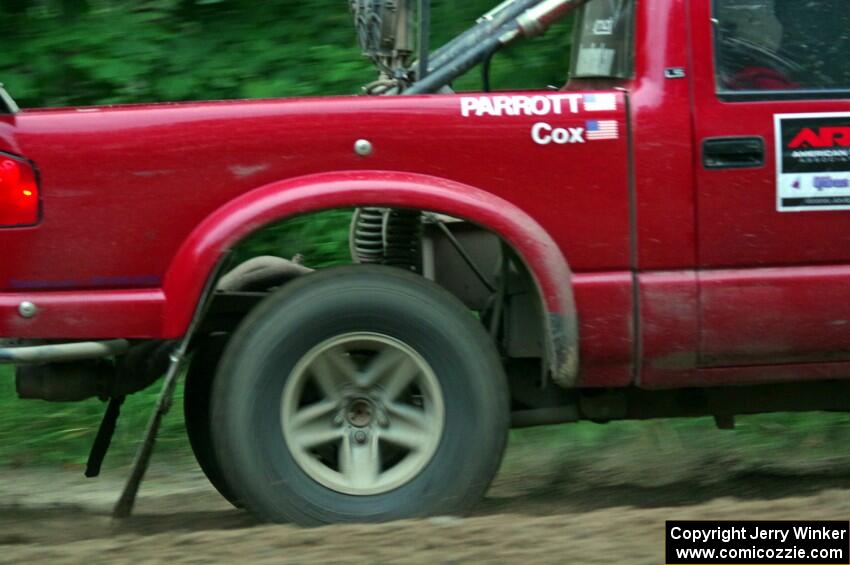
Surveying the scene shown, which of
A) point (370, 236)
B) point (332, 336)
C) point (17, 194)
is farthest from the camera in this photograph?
point (370, 236)

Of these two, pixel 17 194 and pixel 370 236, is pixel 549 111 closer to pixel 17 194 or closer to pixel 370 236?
pixel 370 236

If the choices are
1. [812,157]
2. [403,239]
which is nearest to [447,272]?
[403,239]

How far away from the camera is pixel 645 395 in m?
4.48

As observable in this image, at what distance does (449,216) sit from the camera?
4.06 metres

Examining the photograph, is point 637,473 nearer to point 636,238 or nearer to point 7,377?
point 636,238

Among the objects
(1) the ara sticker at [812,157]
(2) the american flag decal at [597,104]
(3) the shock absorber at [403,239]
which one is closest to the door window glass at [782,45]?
(1) the ara sticker at [812,157]

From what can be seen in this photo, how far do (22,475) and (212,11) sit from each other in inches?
106

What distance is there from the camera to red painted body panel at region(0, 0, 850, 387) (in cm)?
393

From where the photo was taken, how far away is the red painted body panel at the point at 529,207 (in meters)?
3.93

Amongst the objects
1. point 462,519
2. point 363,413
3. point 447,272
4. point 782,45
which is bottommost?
point 462,519

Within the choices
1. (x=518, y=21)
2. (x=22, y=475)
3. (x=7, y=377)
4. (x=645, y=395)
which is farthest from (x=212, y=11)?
(x=645, y=395)

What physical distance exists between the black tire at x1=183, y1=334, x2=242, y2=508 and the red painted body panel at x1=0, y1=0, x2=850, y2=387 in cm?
59

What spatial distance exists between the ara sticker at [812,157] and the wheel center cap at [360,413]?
1.39 metres

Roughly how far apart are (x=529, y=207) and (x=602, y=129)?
0.32 m
